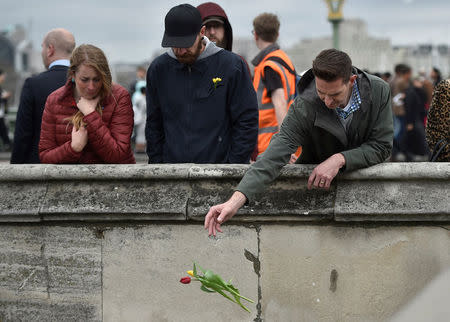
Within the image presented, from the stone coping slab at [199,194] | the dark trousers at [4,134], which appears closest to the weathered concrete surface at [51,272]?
the stone coping slab at [199,194]

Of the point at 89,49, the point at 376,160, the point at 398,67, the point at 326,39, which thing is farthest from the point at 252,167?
the point at 326,39

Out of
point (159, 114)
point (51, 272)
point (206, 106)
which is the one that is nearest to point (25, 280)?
point (51, 272)

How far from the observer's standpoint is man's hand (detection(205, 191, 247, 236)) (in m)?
3.79

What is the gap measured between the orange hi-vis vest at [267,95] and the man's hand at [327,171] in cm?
161

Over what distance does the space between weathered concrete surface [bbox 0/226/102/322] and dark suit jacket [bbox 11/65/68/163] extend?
78cm

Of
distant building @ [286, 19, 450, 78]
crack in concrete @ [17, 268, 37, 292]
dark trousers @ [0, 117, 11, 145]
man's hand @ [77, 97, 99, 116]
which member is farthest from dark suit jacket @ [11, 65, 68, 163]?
distant building @ [286, 19, 450, 78]

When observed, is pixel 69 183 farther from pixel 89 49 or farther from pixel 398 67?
pixel 398 67

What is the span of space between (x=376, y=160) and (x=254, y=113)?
3.30ft

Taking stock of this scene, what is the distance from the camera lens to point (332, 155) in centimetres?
420

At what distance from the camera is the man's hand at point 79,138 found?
4.69 m

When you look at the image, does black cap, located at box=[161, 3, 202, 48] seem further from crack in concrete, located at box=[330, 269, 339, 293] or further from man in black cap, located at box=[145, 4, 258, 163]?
crack in concrete, located at box=[330, 269, 339, 293]

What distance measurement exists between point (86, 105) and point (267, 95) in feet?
4.97

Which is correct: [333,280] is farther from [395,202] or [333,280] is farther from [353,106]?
[353,106]

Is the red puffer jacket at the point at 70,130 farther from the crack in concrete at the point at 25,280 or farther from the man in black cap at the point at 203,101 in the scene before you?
the crack in concrete at the point at 25,280
